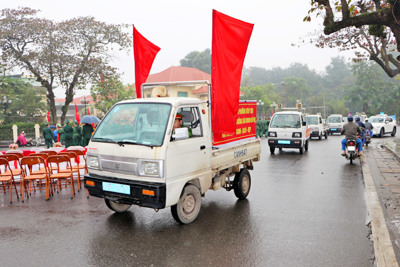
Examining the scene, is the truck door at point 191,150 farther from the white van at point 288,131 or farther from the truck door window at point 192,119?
the white van at point 288,131

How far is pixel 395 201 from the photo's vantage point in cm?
675

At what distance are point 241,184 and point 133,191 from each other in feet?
9.31

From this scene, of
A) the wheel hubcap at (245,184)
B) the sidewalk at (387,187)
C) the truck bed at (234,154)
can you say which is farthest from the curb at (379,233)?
the truck bed at (234,154)

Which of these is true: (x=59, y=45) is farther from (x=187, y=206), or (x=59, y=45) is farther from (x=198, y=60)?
(x=198, y=60)

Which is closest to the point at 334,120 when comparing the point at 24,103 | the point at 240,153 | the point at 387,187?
the point at 387,187

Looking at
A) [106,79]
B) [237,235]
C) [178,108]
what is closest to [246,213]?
[237,235]

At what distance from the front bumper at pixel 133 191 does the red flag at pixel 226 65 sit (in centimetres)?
178

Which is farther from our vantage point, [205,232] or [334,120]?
[334,120]

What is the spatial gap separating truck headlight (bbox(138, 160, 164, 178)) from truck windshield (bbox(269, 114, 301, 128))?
1122cm

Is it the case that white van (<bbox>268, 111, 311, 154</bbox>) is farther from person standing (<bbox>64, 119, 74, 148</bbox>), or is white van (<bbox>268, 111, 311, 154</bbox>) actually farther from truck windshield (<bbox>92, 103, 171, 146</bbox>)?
truck windshield (<bbox>92, 103, 171, 146</bbox>)

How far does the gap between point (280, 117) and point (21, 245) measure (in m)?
12.8

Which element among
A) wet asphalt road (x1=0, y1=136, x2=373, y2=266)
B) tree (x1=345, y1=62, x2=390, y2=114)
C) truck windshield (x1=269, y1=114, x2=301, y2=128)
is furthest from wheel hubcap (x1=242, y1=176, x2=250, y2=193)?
tree (x1=345, y1=62, x2=390, y2=114)

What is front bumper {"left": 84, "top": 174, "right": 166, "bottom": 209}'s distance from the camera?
4711 mm

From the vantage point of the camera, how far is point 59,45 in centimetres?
2309
